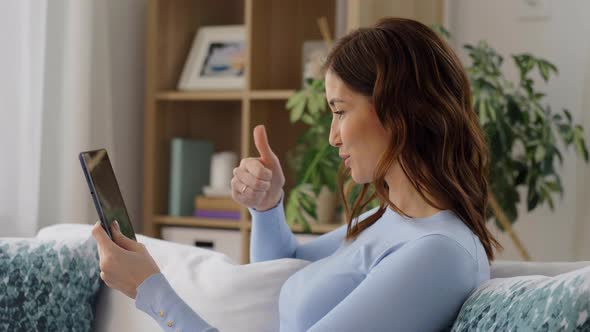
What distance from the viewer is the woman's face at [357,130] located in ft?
4.21

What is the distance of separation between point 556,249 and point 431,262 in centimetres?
196

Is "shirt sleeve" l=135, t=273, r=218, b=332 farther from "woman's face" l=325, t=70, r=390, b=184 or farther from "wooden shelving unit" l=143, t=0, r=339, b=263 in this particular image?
"wooden shelving unit" l=143, t=0, r=339, b=263

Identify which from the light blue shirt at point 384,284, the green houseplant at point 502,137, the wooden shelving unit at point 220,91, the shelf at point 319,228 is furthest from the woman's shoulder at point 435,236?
the wooden shelving unit at point 220,91

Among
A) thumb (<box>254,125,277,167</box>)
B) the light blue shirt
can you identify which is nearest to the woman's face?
the light blue shirt

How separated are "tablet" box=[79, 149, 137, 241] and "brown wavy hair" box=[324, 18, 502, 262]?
400 millimetres

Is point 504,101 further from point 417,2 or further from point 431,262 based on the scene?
point 431,262

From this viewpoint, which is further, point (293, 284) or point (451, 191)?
point (293, 284)

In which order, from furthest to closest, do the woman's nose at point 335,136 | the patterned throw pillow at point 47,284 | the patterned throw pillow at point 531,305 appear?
the patterned throw pillow at point 47,284
the woman's nose at point 335,136
the patterned throw pillow at point 531,305

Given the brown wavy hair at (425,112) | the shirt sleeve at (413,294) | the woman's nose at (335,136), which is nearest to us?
the shirt sleeve at (413,294)

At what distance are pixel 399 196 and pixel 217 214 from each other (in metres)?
1.72

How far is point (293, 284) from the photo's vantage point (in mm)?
1407

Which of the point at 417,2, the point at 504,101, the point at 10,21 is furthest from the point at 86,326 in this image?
the point at 417,2

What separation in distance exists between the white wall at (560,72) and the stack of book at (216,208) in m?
0.94

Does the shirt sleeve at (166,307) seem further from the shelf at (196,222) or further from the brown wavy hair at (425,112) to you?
the shelf at (196,222)
